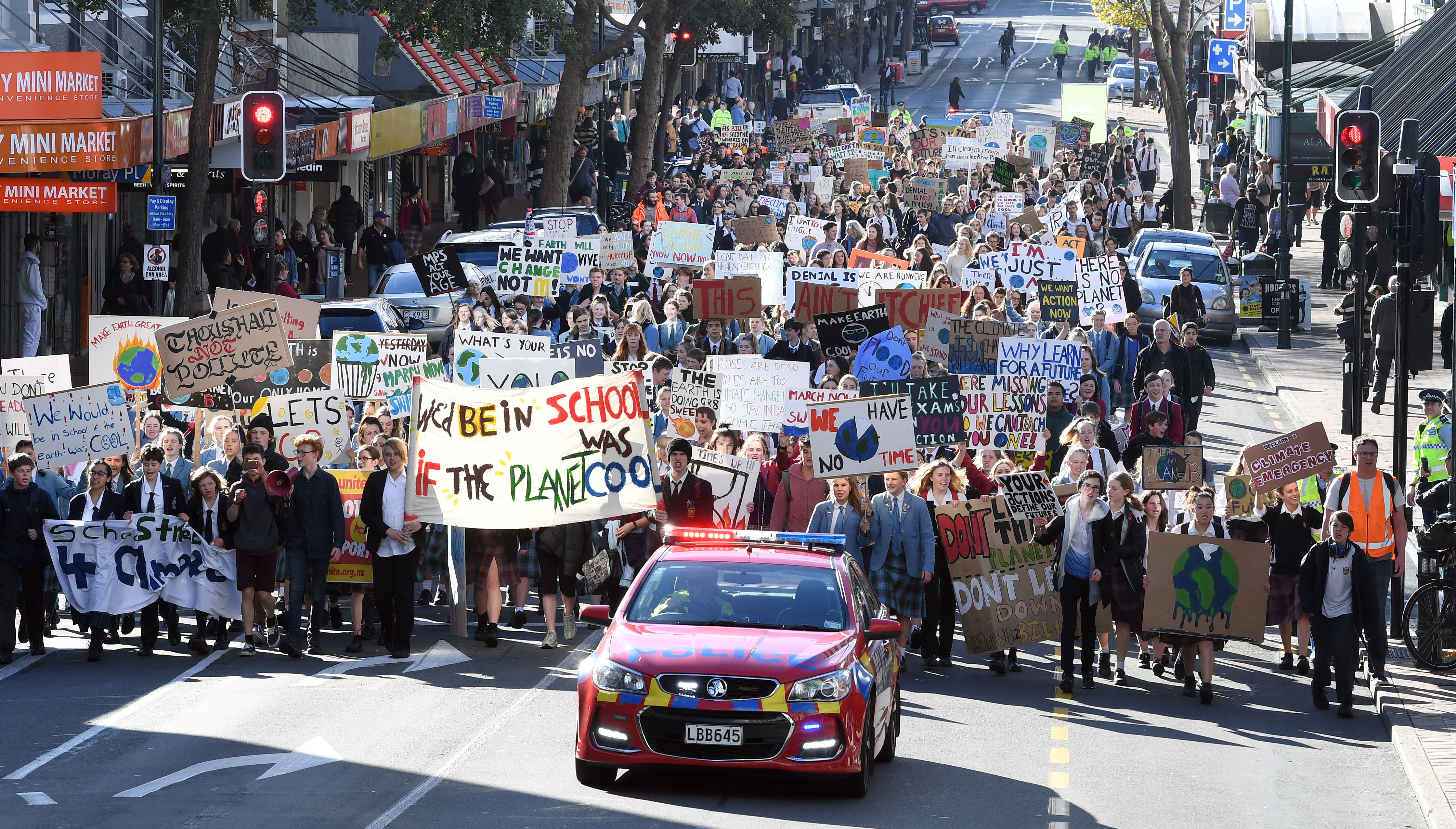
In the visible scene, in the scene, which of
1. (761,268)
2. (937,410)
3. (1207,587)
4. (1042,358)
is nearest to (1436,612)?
(1207,587)

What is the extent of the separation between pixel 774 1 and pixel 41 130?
36.0 metres

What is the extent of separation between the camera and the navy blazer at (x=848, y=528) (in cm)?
1474

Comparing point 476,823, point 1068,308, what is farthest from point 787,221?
point 476,823

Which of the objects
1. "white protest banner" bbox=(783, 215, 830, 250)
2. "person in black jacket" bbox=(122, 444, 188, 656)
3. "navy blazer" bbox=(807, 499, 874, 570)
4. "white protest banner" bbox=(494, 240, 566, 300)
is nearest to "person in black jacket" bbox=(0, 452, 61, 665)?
"person in black jacket" bbox=(122, 444, 188, 656)

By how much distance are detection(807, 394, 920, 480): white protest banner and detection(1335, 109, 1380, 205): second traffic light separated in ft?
14.7

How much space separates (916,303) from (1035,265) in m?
3.35

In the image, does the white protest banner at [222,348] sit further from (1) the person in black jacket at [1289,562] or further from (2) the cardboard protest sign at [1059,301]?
(2) the cardboard protest sign at [1059,301]

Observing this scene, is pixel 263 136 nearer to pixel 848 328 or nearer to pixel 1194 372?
pixel 848 328

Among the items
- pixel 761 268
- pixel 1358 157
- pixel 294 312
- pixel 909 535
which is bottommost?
pixel 909 535

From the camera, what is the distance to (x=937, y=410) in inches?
720

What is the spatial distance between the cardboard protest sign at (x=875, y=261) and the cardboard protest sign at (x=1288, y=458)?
11629mm

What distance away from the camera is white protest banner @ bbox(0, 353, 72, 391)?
18062 mm

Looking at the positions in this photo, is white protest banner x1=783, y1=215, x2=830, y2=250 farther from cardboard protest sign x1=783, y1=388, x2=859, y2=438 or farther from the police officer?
the police officer

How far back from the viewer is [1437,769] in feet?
39.5
